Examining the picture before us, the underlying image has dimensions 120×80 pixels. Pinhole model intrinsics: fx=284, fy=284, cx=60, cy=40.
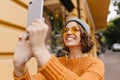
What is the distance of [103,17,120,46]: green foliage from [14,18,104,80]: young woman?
44.9 meters

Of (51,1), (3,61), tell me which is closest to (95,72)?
(3,61)

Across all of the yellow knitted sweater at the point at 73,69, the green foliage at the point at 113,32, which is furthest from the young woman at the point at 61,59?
the green foliage at the point at 113,32

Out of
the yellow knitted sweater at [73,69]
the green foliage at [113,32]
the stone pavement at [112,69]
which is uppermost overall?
the green foliage at [113,32]

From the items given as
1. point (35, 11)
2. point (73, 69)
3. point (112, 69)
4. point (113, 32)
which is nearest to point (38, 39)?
point (35, 11)

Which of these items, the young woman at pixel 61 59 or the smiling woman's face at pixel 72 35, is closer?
the young woman at pixel 61 59

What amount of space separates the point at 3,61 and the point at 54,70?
107cm

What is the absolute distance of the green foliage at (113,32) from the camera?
46.5m

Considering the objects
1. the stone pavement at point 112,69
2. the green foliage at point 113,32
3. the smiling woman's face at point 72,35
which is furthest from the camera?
the green foliage at point 113,32

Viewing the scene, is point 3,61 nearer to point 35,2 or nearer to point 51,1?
point 35,2

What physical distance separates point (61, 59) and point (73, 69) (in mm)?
123

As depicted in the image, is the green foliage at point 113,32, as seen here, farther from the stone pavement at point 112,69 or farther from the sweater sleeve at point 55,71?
the sweater sleeve at point 55,71

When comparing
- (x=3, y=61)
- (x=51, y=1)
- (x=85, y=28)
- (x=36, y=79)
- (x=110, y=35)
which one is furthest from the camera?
(x=110, y=35)

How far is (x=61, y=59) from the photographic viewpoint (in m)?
Answer: 1.63

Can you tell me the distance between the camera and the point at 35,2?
1275 mm
